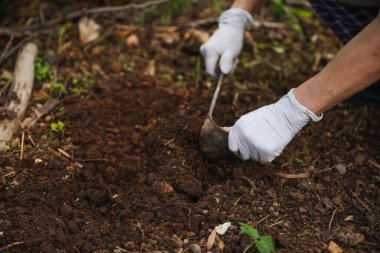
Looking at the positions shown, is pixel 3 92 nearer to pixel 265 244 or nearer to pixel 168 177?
pixel 168 177

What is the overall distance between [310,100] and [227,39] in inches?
39.2

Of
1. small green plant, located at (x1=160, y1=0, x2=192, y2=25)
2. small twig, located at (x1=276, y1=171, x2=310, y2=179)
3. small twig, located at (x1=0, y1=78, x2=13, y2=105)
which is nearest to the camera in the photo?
small twig, located at (x1=276, y1=171, x2=310, y2=179)

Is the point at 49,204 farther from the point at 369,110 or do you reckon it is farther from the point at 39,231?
the point at 369,110

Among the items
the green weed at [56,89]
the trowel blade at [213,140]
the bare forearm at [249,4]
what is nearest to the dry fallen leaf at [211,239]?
the trowel blade at [213,140]

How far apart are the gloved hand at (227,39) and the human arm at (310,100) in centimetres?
71

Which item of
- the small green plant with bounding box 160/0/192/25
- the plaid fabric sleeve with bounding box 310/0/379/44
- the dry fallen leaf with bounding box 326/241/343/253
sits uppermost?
the plaid fabric sleeve with bounding box 310/0/379/44

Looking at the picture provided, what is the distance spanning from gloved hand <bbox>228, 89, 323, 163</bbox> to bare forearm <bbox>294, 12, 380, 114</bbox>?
3.6 inches

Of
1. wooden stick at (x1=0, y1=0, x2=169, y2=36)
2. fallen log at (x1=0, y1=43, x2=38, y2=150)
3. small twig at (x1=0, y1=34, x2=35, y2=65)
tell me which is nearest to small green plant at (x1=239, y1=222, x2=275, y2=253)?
fallen log at (x1=0, y1=43, x2=38, y2=150)

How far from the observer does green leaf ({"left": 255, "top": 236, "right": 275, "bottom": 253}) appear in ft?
5.65

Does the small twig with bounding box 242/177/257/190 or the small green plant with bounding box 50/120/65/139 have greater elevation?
the small green plant with bounding box 50/120/65/139

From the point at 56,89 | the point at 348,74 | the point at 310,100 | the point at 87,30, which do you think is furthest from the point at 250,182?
the point at 87,30

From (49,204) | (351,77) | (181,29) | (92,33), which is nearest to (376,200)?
(351,77)

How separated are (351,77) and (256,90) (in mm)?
1120

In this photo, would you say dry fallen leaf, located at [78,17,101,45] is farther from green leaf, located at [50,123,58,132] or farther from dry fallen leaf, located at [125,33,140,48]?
green leaf, located at [50,123,58,132]
